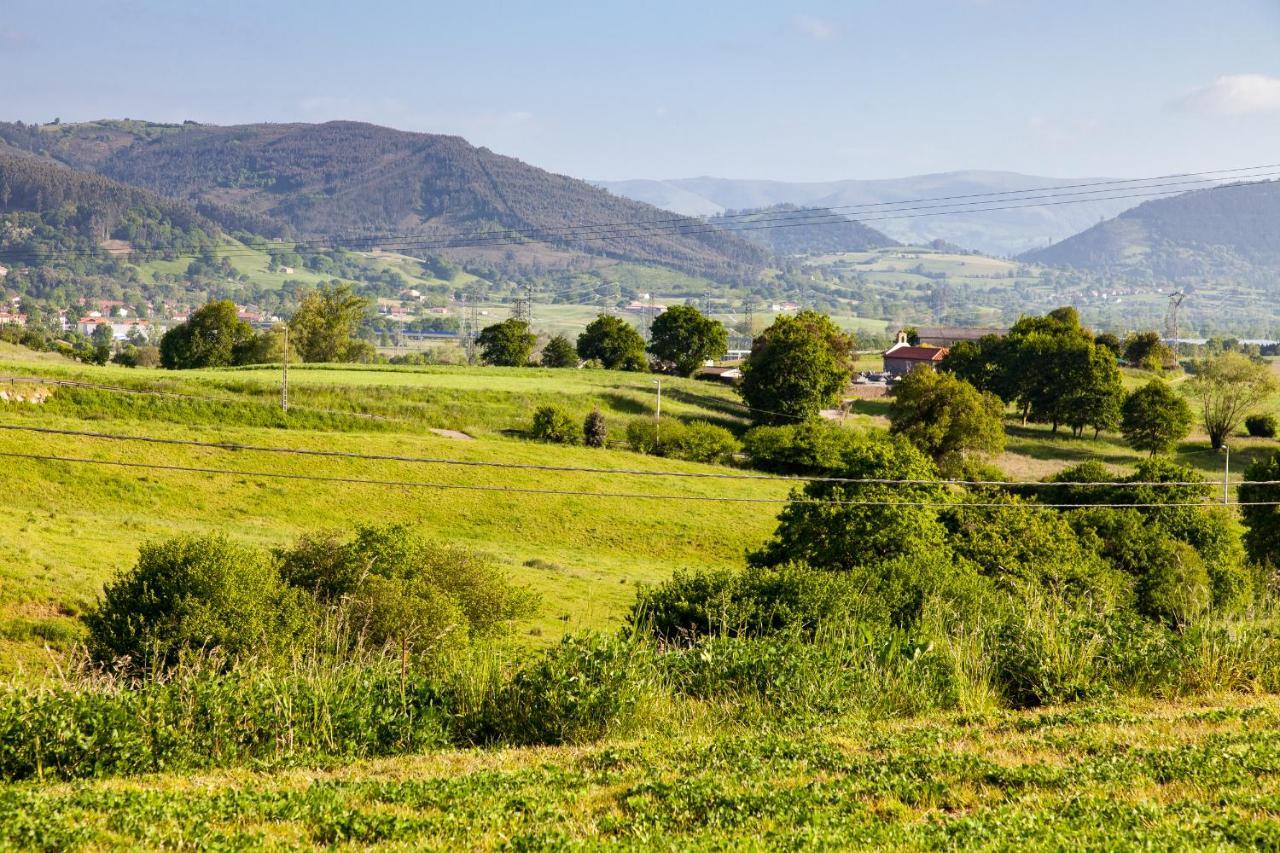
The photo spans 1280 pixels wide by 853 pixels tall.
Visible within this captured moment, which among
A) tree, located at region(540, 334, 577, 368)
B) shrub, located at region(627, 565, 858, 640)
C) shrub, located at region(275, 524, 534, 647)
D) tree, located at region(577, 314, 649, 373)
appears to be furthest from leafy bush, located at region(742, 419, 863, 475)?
tree, located at region(540, 334, 577, 368)

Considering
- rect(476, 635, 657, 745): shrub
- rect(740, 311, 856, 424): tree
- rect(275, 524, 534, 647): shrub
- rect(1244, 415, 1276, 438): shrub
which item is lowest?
rect(275, 524, 534, 647): shrub

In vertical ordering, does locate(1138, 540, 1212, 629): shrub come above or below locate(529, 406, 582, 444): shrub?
below

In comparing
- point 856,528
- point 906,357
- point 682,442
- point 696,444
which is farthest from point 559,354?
point 856,528

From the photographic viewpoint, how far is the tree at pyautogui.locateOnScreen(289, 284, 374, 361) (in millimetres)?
112500

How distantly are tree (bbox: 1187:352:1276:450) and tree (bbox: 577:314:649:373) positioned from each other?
2154 inches

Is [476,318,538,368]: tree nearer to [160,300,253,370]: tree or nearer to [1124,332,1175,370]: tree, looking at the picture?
[160,300,253,370]: tree

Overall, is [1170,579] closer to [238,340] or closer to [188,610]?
[188,610]

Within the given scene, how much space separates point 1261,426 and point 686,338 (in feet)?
176

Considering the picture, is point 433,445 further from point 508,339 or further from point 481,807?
point 508,339

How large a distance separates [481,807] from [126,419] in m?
50.6

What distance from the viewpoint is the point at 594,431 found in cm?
6769

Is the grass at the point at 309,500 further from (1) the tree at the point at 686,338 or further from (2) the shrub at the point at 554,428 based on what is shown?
(1) the tree at the point at 686,338

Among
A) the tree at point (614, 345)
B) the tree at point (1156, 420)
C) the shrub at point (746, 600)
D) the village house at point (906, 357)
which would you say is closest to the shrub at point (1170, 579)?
the shrub at point (746, 600)

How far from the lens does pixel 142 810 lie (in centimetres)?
934
